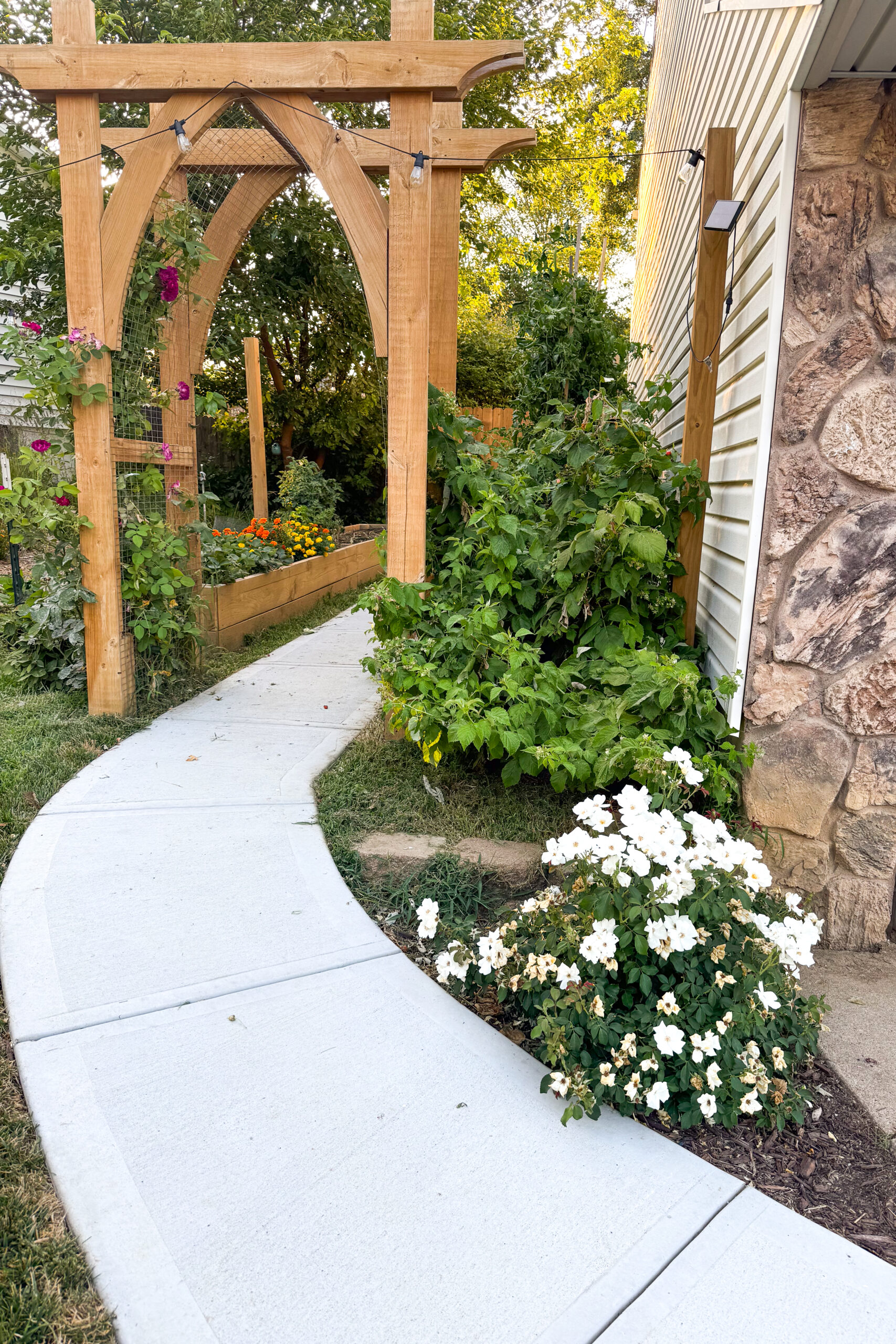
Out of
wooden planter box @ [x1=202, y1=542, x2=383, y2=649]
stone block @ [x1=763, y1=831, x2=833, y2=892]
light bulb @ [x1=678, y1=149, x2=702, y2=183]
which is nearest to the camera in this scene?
stone block @ [x1=763, y1=831, x2=833, y2=892]

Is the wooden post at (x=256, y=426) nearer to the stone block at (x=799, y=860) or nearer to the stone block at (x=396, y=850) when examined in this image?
the stone block at (x=396, y=850)

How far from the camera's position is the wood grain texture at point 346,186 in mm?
3584

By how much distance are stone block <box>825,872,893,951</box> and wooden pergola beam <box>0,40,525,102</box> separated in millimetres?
3257

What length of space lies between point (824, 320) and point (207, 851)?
7.90 ft

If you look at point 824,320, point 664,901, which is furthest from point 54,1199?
point 824,320

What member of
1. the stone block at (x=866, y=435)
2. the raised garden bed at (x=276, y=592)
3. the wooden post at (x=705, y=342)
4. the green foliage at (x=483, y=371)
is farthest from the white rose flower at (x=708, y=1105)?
the green foliage at (x=483, y=371)

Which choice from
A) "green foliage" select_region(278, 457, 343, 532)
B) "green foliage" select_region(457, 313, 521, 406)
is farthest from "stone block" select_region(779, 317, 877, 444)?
"green foliage" select_region(457, 313, 521, 406)

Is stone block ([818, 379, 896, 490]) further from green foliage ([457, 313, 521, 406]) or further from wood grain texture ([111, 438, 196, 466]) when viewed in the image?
green foliage ([457, 313, 521, 406])

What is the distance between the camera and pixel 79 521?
3963 mm

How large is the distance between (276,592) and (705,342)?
427 centimetres

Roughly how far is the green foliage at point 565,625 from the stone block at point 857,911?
409mm

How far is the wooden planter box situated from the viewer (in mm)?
5637

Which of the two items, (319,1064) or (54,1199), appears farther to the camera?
(319,1064)

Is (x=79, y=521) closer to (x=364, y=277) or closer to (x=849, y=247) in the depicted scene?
(x=364, y=277)
